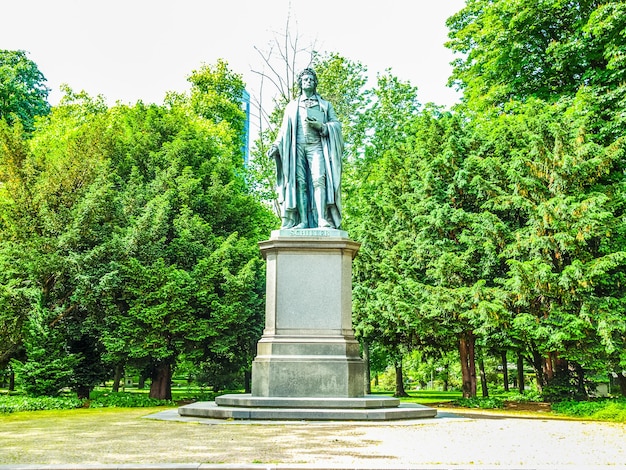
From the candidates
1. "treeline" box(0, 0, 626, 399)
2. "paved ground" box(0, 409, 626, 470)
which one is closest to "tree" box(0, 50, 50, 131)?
"treeline" box(0, 0, 626, 399)

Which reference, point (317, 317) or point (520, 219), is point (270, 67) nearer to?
point (520, 219)

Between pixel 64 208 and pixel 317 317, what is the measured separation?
1304 centimetres

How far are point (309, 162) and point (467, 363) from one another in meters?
12.6

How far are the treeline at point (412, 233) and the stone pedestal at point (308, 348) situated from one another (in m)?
8.11

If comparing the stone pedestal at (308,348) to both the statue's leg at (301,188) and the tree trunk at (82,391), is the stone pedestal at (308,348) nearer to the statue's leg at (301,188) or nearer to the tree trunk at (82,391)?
the statue's leg at (301,188)

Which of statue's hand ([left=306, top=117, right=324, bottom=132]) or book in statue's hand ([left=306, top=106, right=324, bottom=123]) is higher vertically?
book in statue's hand ([left=306, top=106, right=324, bottom=123])

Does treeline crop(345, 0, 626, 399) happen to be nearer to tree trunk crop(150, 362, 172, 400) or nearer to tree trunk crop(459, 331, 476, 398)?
tree trunk crop(459, 331, 476, 398)

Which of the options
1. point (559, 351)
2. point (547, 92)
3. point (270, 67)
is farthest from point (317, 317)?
point (270, 67)

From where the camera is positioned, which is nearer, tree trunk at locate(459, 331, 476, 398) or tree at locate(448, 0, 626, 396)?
tree at locate(448, 0, 626, 396)

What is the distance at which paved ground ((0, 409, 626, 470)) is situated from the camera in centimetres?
620

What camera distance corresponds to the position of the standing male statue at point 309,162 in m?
13.0

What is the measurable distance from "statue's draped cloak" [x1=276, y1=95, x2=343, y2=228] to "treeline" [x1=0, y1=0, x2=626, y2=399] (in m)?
7.75

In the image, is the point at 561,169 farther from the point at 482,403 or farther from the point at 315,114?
the point at 315,114

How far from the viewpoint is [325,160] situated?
518 inches
